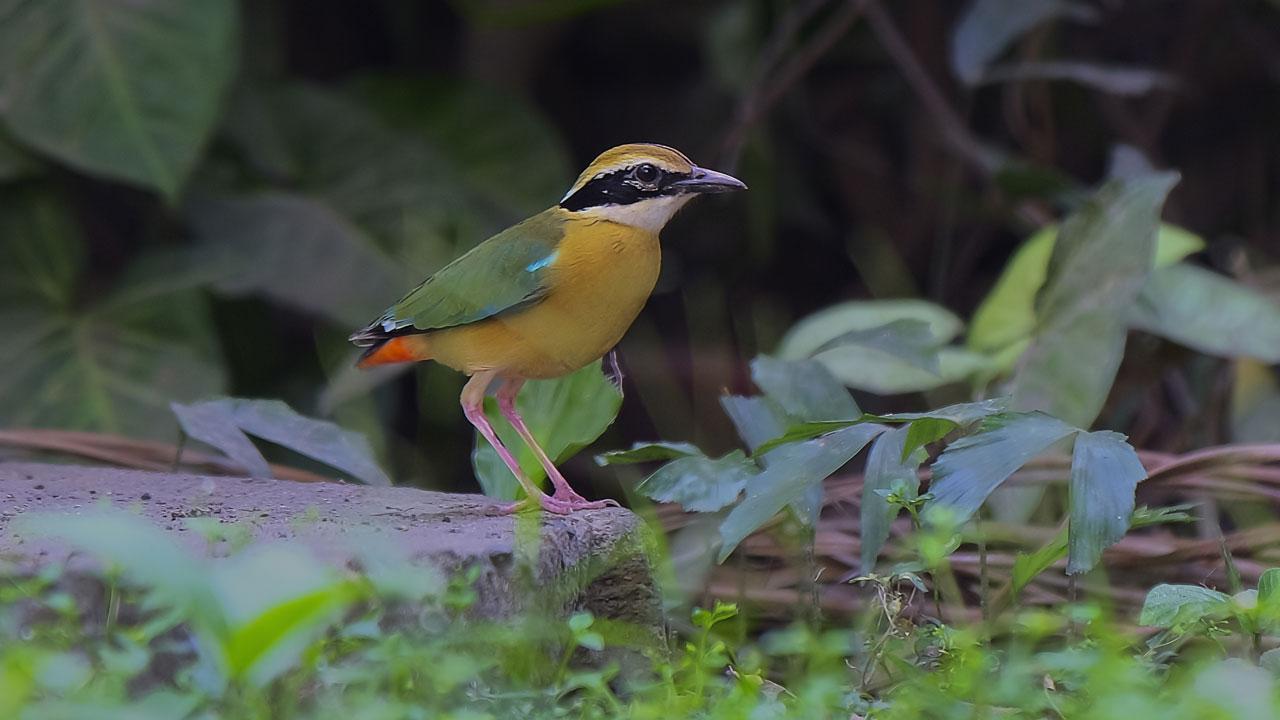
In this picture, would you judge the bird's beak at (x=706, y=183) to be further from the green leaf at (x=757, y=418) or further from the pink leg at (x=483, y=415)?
the pink leg at (x=483, y=415)

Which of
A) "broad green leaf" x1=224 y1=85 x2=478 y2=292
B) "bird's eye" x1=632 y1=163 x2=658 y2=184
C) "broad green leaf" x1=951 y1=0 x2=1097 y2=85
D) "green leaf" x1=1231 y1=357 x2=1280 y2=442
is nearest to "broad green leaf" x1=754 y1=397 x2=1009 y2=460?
"bird's eye" x1=632 y1=163 x2=658 y2=184

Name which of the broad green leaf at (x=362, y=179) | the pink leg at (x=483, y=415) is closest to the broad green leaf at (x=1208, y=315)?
the pink leg at (x=483, y=415)

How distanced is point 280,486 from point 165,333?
2228 millimetres

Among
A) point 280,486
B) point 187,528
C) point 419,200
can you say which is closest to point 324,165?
point 419,200

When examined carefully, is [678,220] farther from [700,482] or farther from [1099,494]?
[1099,494]

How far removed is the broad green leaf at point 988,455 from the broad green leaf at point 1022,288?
198 centimetres

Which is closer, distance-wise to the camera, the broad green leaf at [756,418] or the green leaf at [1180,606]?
the green leaf at [1180,606]

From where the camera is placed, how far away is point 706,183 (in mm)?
3328

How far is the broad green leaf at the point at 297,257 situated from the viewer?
17.2ft

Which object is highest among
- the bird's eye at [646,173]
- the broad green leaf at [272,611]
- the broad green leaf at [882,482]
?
the bird's eye at [646,173]

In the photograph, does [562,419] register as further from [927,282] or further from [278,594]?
[927,282]

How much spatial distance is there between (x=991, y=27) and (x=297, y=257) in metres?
2.58

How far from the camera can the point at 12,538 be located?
2.36 metres

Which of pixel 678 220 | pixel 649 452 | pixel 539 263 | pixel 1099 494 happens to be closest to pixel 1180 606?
pixel 1099 494
